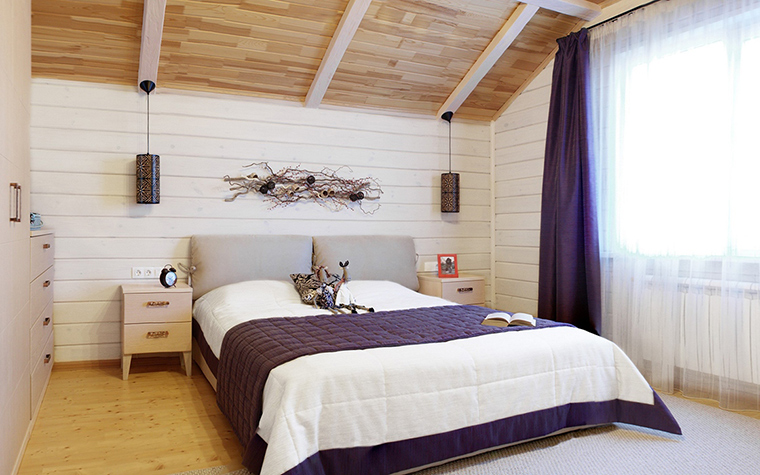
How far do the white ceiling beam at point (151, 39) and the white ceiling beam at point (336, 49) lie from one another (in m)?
1.09

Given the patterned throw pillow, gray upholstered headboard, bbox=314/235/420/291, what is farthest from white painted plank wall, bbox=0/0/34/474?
gray upholstered headboard, bbox=314/235/420/291

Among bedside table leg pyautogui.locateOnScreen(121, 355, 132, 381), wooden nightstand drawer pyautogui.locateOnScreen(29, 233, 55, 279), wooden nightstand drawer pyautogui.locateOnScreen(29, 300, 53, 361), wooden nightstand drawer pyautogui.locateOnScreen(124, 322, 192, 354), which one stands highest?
wooden nightstand drawer pyautogui.locateOnScreen(29, 233, 55, 279)

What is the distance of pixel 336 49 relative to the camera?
3818mm

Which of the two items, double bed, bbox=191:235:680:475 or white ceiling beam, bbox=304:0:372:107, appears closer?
double bed, bbox=191:235:680:475

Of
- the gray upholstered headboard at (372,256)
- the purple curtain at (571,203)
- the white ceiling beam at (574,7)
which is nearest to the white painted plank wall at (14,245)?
the gray upholstered headboard at (372,256)

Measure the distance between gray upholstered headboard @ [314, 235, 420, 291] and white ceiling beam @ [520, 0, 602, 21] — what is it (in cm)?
206

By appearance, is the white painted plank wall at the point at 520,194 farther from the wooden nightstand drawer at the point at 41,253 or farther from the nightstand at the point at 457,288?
the wooden nightstand drawer at the point at 41,253

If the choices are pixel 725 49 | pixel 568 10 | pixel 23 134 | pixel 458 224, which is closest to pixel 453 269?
pixel 458 224

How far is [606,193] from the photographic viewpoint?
3.90 metres

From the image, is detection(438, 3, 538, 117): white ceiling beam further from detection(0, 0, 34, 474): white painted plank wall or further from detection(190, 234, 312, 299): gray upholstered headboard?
detection(0, 0, 34, 474): white painted plank wall

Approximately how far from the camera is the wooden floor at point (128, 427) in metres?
2.37

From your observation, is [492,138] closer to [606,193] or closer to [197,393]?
[606,193]

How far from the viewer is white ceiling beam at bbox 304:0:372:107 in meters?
3.50

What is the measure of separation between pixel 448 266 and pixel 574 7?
219 centimetres
